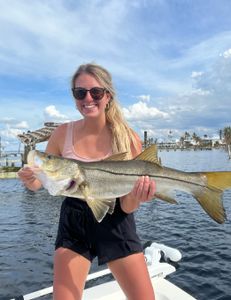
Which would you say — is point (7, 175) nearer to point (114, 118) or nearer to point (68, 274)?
point (114, 118)

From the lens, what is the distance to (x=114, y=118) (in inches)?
185

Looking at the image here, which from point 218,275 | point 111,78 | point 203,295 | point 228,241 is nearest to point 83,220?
point 111,78

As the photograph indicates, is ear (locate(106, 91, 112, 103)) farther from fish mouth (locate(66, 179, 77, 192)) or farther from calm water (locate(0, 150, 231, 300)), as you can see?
calm water (locate(0, 150, 231, 300))

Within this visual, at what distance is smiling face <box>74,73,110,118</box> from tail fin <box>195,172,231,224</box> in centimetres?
147

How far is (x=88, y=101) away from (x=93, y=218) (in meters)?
1.34

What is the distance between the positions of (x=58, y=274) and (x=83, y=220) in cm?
64

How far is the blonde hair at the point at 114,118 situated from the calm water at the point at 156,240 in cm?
702

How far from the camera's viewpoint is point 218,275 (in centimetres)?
1150

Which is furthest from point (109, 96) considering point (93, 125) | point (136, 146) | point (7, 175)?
point (7, 175)

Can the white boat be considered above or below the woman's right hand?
below

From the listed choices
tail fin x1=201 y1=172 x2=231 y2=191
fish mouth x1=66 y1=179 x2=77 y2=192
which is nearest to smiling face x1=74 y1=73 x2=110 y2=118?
fish mouth x1=66 y1=179 x2=77 y2=192

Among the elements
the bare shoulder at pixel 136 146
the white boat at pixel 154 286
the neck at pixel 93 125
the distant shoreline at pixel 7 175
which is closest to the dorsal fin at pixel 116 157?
the bare shoulder at pixel 136 146

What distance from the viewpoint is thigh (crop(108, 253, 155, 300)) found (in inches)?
168

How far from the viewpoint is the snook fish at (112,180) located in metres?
3.93
